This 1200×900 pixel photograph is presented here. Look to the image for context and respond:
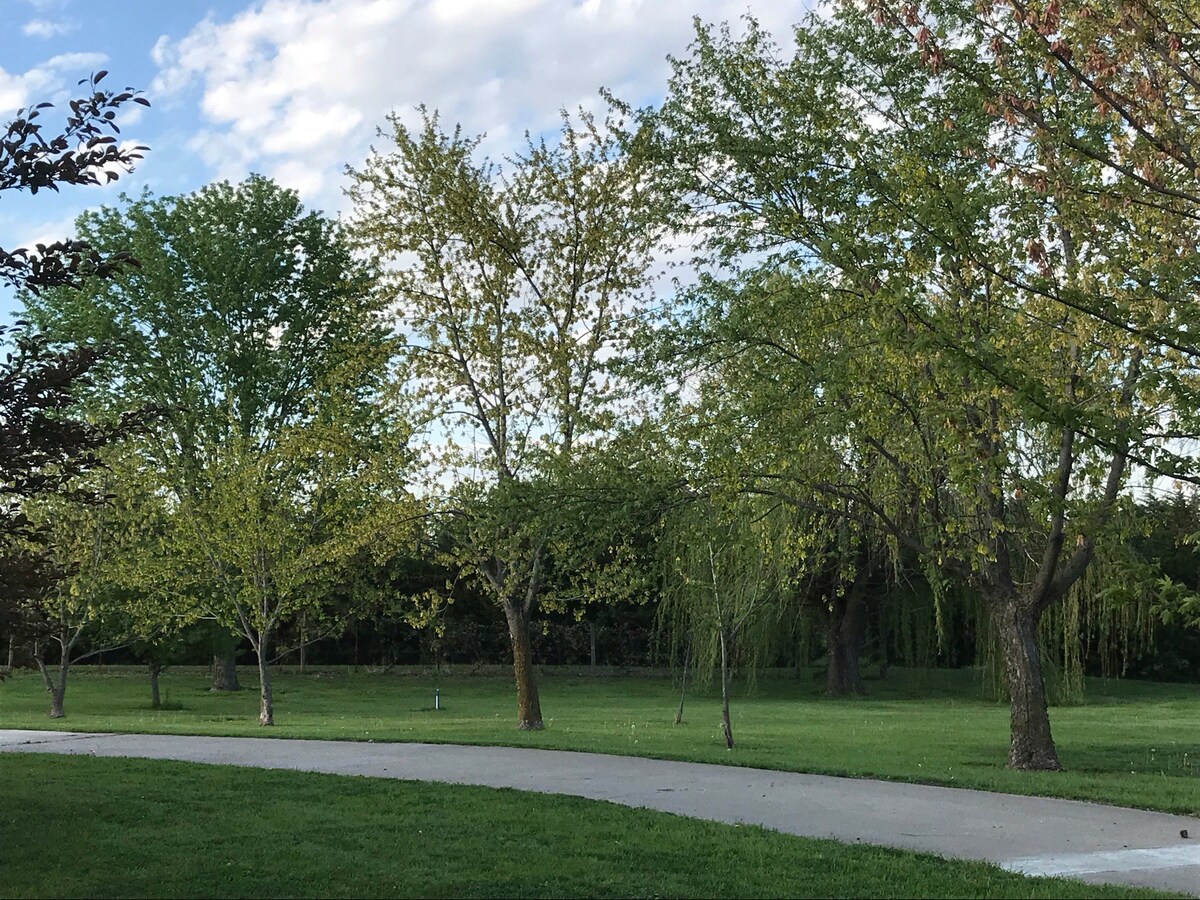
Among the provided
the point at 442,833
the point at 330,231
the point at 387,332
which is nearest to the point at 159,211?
the point at 330,231

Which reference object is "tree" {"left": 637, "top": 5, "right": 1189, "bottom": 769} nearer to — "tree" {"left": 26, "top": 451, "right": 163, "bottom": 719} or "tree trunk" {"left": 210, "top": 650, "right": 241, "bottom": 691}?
"tree" {"left": 26, "top": 451, "right": 163, "bottom": 719}

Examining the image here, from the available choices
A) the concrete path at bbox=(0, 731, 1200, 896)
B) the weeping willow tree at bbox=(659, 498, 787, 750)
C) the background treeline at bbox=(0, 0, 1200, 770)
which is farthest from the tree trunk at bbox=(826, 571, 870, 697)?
the concrete path at bbox=(0, 731, 1200, 896)

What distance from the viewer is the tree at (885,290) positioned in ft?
36.3

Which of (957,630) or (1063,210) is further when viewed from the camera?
(957,630)

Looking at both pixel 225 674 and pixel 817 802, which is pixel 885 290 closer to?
pixel 817 802

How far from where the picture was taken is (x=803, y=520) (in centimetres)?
1680

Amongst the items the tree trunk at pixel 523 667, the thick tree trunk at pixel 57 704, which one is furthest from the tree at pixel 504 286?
the thick tree trunk at pixel 57 704

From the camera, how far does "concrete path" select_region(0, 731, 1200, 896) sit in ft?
26.6

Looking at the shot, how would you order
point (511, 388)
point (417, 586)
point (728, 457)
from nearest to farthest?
point (728, 457), point (511, 388), point (417, 586)

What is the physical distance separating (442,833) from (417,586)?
36592 mm

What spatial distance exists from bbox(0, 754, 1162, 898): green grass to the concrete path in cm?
75

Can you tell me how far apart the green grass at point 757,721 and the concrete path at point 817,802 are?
975 millimetres

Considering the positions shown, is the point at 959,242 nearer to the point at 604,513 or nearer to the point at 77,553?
the point at 604,513

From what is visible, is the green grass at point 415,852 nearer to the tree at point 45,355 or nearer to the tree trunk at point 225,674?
the tree at point 45,355
